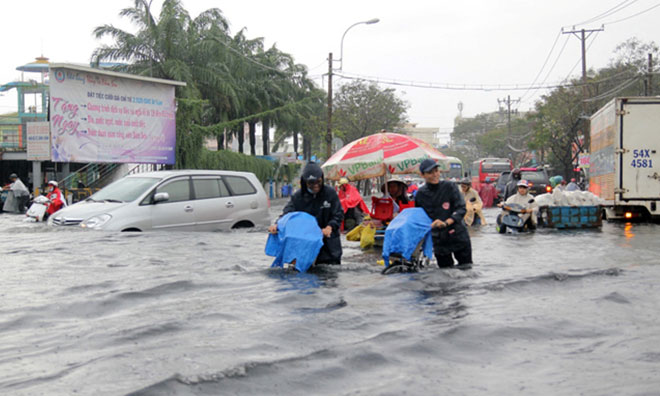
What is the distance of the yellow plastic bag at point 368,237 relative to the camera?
12.0 m

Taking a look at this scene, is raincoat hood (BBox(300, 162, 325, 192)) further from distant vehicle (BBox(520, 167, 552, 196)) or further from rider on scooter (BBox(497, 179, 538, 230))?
distant vehicle (BBox(520, 167, 552, 196))

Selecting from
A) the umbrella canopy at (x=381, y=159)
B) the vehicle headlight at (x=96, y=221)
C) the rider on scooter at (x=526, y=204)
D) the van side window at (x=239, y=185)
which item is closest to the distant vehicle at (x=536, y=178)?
the rider on scooter at (x=526, y=204)

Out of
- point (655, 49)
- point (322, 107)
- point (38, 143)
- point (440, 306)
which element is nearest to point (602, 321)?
point (440, 306)

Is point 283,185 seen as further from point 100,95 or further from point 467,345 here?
point 467,345

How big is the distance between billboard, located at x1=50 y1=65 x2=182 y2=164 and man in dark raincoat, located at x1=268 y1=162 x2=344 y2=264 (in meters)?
18.5

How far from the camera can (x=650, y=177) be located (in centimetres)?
1730

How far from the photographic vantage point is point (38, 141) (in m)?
26.8

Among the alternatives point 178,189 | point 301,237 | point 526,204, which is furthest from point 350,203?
point 301,237

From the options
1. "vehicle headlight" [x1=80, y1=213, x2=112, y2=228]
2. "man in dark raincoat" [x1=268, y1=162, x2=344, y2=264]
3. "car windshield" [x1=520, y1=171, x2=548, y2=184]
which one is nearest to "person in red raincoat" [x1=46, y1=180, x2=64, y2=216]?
"vehicle headlight" [x1=80, y1=213, x2=112, y2=228]

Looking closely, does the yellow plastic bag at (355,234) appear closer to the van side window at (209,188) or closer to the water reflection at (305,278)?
the van side window at (209,188)

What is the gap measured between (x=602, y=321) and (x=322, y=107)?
5347 centimetres

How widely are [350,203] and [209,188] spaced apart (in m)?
3.03

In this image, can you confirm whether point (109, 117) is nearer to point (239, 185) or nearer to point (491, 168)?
point (239, 185)

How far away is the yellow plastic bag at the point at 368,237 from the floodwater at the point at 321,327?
1673 millimetres
